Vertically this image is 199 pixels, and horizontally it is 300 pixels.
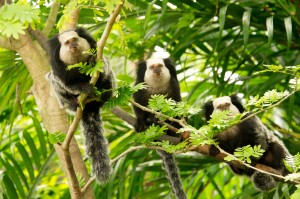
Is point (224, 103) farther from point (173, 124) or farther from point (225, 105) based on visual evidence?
point (173, 124)

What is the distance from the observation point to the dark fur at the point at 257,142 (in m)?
3.57

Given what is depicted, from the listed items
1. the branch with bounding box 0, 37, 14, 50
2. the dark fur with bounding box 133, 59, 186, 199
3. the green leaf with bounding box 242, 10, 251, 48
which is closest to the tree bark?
the branch with bounding box 0, 37, 14, 50

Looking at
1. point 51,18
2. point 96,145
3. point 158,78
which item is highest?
point 51,18

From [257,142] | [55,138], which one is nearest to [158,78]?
[257,142]

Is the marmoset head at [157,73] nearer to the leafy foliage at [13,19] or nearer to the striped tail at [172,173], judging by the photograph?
the striped tail at [172,173]

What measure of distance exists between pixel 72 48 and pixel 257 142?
48.8 inches

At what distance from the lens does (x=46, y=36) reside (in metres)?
3.57

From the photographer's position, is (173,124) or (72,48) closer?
(72,48)

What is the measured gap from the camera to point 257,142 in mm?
3559

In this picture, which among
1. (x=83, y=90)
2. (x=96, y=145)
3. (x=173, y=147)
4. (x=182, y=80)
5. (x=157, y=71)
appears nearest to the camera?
(x=173, y=147)

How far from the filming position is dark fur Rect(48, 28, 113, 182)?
3166 mm

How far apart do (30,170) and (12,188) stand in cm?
29

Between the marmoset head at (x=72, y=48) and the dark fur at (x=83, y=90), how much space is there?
0.12ft

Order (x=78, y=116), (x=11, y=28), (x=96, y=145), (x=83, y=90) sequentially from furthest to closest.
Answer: (x=96, y=145), (x=83, y=90), (x=78, y=116), (x=11, y=28)
